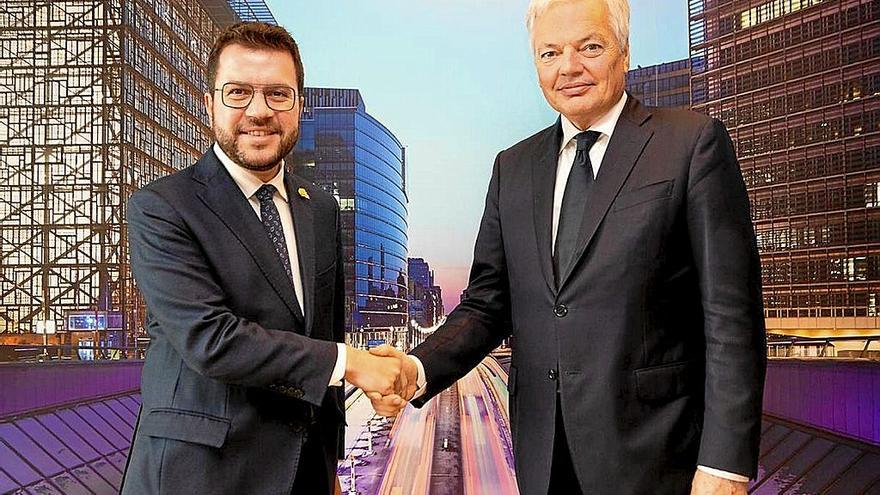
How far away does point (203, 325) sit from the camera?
1992 millimetres

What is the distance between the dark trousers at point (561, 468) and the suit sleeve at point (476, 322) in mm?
534

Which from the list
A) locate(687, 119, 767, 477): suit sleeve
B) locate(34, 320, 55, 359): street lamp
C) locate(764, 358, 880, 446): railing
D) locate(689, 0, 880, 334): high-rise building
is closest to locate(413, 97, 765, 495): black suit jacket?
locate(687, 119, 767, 477): suit sleeve

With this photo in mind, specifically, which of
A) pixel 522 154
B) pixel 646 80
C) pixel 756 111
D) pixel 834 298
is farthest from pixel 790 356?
pixel 522 154

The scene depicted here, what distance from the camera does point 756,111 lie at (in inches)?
225

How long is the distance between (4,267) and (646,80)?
4.98m

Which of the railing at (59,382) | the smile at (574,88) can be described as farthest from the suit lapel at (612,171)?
the railing at (59,382)

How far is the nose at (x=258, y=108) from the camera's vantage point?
2242 mm

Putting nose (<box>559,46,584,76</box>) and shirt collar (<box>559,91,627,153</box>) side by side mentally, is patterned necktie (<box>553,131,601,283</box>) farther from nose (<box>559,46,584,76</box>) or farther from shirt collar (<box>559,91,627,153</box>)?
nose (<box>559,46,584,76</box>)

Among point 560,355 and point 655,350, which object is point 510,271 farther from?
point 655,350

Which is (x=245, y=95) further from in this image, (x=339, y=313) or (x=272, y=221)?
(x=339, y=313)

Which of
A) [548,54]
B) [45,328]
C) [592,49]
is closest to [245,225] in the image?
[548,54]

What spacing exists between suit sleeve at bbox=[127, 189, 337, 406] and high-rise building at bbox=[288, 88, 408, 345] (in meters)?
3.41

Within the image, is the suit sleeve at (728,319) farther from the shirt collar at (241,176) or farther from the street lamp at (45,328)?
the street lamp at (45,328)

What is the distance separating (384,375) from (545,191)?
0.78 meters
